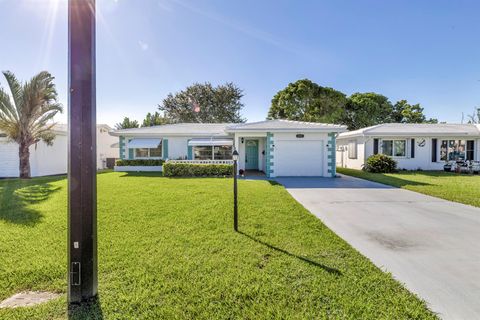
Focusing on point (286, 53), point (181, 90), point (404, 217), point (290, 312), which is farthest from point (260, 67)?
point (181, 90)

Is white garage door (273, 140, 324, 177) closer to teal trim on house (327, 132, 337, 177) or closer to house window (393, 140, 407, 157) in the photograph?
teal trim on house (327, 132, 337, 177)

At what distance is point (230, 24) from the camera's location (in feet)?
50.2

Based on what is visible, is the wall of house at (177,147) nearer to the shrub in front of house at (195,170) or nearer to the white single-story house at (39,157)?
the shrub in front of house at (195,170)

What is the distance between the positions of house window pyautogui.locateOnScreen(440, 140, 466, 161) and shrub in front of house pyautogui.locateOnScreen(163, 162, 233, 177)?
21891 millimetres

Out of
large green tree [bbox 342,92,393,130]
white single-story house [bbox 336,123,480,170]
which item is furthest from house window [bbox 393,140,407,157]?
large green tree [bbox 342,92,393,130]

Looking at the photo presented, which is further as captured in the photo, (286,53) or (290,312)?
(286,53)

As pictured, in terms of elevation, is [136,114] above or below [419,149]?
above

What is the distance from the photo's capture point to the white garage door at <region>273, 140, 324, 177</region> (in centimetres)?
1914

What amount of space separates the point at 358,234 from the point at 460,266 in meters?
2.06

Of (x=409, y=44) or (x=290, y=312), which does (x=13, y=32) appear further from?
(x=409, y=44)

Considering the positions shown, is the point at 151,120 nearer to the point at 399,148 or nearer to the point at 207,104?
the point at 207,104

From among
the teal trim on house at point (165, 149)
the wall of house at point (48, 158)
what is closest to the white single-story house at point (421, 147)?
the teal trim on house at point (165, 149)

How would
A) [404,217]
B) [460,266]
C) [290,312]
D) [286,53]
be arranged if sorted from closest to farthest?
[290,312] < [460,266] < [404,217] < [286,53]

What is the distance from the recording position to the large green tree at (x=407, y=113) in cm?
4928
